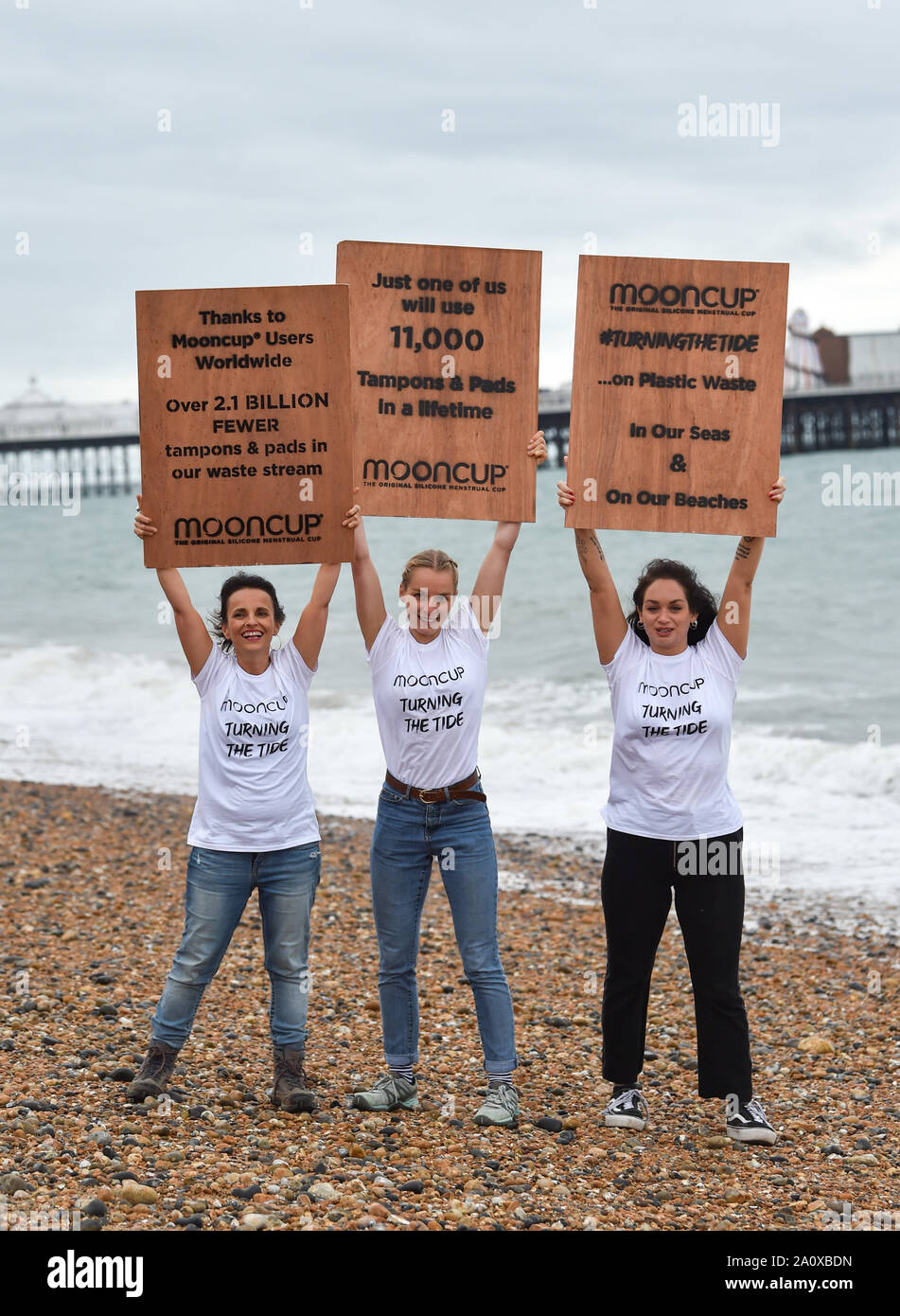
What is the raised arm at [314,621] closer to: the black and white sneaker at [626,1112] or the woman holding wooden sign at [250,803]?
the woman holding wooden sign at [250,803]

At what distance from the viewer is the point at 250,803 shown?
5141mm

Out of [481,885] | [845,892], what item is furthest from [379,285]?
[845,892]

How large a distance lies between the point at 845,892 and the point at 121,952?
533 centimetres

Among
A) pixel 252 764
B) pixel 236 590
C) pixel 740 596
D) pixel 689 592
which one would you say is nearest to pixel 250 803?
pixel 252 764

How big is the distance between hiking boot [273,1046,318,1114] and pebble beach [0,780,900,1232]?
10 cm

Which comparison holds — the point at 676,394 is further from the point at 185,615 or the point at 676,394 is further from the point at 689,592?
the point at 185,615

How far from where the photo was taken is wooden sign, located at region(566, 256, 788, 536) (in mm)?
5309

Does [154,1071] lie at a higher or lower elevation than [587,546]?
lower

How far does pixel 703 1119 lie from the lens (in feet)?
18.4

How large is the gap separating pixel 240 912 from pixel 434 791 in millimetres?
869

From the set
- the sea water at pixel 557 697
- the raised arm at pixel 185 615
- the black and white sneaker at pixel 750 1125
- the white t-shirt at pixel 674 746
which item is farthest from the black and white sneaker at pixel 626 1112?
the sea water at pixel 557 697

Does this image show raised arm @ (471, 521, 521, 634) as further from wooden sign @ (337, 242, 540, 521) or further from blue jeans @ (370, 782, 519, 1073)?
blue jeans @ (370, 782, 519, 1073)

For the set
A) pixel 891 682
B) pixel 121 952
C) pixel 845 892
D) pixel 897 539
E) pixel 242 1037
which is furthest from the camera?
pixel 897 539
